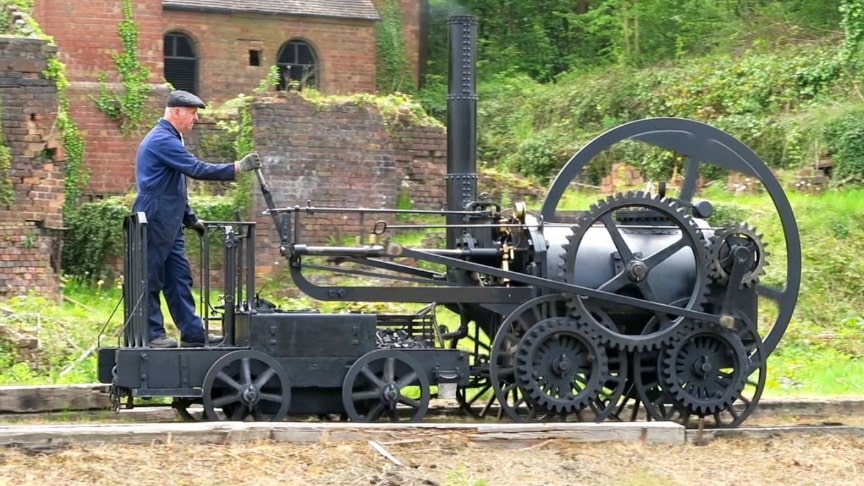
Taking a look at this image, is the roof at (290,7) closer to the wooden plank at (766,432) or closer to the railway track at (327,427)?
the railway track at (327,427)

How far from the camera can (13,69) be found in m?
16.3

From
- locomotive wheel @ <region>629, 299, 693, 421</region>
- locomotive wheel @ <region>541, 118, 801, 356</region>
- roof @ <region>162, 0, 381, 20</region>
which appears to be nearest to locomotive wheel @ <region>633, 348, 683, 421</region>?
locomotive wheel @ <region>629, 299, 693, 421</region>

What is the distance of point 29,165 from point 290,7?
54.6 feet

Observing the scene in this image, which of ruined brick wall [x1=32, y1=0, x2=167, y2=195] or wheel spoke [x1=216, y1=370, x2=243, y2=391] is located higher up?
ruined brick wall [x1=32, y1=0, x2=167, y2=195]

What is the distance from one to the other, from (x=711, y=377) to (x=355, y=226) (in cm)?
1049

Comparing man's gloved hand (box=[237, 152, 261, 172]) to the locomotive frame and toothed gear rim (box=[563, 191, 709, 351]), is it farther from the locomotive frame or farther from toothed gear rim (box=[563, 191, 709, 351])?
toothed gear rim (box=[563, 191, 709, 351])

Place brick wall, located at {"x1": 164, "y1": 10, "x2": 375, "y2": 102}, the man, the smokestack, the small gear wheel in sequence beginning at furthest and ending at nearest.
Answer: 1. brick wall, located at {"x1": 164, "y1": 10, "x2": 375, "y2": 102}
2. the smokestack
3. the small gear wheel
4. the man

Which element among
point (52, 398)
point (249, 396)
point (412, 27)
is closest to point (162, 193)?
point (249, 396)

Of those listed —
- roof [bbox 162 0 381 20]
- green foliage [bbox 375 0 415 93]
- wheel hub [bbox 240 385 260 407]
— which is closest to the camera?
wheel hub [bbox 240 385 260 407]

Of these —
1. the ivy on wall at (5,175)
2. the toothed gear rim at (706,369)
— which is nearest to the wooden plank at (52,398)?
the toothed gear rim at (706,369)

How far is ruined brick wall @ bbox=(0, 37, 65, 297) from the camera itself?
16.1 m

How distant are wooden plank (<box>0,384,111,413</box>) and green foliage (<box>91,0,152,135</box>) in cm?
1282

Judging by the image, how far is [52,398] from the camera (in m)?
9.05

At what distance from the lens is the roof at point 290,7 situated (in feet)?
103
